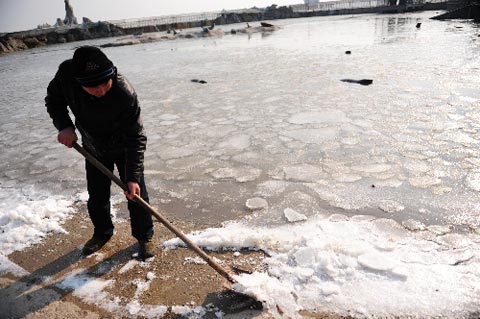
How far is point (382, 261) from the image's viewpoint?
2.28 meters

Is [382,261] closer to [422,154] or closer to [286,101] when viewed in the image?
[422,154]

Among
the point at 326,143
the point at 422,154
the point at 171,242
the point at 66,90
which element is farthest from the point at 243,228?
the point at 422,154

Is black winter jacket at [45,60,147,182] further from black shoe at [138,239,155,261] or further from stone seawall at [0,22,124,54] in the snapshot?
stone seawall at [0,22,124,54]

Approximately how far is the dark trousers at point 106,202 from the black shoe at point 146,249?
3 cm

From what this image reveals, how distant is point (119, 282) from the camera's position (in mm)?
2340

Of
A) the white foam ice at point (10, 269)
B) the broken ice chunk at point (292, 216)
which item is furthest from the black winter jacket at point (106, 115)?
the broken ice chunk at point (292, 216)

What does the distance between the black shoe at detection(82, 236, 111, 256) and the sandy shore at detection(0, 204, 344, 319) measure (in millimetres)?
50

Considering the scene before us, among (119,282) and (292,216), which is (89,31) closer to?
(292,216)

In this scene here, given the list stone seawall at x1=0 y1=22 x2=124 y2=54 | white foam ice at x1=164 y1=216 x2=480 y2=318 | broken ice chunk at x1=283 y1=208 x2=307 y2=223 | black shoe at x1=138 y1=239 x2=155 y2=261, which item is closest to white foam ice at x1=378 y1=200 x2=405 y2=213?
white foam ice at x1=164 y1=216 x2=480 y2=318

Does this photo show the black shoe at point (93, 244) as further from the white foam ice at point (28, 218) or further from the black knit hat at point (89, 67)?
the black knit hat at point (89, 67)

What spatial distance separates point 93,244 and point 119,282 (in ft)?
1.74

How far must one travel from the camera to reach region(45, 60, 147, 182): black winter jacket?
7.16ft

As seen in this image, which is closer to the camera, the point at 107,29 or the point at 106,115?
the point at 106,115

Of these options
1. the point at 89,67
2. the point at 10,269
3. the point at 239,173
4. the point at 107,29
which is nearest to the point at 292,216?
the point at 239,173
